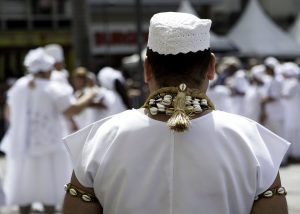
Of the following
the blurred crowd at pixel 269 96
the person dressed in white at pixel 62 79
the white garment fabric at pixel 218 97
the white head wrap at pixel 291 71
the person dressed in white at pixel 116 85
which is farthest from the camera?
the white head wrap at pixel 291 71

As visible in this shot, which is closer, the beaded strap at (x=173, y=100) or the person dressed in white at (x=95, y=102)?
the beaded strap at (x=173, y=100)

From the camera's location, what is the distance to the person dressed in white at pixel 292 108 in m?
16.5

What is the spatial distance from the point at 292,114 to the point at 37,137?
28.5ft

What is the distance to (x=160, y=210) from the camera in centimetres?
299

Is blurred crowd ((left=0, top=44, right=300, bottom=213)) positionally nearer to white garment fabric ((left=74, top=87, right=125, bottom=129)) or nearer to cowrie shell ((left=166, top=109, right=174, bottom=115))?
white garment fabric ((left=74, top=87, right=125, bottom=129))

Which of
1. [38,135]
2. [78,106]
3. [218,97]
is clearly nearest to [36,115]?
[38,135]

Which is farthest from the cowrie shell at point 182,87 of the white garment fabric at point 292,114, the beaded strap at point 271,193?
the white garment fabric at point 292,114

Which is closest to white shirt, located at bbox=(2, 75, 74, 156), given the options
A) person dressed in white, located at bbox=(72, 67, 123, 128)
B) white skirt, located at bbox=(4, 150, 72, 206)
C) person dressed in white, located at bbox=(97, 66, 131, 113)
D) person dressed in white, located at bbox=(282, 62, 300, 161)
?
white skirt, located at bbox=(4, 150, 72, 206)

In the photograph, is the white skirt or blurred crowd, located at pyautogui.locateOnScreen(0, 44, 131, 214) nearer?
blurred crowd, located at pyautogui.locateOnScreen(0, 44, 131, 214)

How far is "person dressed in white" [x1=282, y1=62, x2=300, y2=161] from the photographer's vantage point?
650 inches

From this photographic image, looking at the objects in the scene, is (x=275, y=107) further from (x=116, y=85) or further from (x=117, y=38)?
(x=117, y=38)

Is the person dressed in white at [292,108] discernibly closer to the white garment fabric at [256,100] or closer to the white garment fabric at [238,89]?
the white garment fabric at [238,89]

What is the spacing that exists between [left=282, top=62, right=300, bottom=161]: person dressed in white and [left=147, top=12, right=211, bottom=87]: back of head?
13.5 metres

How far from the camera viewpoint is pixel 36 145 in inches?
367
